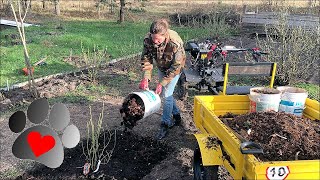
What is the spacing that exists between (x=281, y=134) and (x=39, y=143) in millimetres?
1861

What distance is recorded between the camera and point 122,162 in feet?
13.8

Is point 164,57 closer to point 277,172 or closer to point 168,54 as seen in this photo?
point 168,54

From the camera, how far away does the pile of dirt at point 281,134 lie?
9.15 ft

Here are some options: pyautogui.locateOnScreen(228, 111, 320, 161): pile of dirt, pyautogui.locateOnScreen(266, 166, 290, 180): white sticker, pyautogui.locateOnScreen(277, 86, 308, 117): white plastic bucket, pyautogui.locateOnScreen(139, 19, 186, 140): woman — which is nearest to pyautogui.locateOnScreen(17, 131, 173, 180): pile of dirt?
pyautogui.locateOnScreen(139, 19, 186, 140): woman

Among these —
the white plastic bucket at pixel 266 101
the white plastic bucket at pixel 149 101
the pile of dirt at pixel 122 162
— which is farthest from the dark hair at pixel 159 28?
the pile of dirt at pixel 122 162

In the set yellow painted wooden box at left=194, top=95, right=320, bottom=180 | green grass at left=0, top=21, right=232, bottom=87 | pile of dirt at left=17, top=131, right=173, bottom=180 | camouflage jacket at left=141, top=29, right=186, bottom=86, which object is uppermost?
camouflage jacket at left=141, top=29, right=186, bottom=86

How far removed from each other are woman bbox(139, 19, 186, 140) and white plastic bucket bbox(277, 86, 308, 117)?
1340 millimetres

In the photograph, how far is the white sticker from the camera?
2.36 metres

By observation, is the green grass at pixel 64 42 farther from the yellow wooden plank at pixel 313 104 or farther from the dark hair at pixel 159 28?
the yellow wooden plank at pixel 313 104

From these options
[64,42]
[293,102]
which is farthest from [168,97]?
[64,42]

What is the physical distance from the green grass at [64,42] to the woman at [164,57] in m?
3.57

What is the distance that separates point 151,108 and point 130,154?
63 cm

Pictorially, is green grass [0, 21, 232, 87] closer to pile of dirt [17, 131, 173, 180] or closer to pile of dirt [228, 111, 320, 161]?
pile of dirt [17, 131, 173, 180]

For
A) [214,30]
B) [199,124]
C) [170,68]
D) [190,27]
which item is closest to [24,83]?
[170,68]
